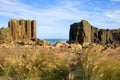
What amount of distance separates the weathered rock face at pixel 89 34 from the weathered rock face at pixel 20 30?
4487 millimetres

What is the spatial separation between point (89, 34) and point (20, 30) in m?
8.02

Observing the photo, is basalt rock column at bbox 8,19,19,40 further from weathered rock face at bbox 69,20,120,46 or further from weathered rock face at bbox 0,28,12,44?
weathered rock face at bbox 69,20,120,46

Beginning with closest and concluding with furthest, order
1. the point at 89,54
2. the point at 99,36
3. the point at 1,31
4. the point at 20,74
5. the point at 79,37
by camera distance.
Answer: the point at 89,54 → the point at 20,74 → the point at 1,31 → the point at 79,37 → the point at 99,36

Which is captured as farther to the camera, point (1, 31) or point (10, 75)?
point (1, 31)

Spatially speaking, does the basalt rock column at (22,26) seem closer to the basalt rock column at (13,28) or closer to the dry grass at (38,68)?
the basalt rock column at (13,28)

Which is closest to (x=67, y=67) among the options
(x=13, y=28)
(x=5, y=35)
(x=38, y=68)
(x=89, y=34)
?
(x=38, y=68)

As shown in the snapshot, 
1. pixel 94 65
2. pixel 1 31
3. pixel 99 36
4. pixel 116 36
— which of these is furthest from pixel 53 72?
pixel 116 36

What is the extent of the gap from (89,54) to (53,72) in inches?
43.8

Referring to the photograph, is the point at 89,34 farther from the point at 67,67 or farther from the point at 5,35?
the point at 67,67

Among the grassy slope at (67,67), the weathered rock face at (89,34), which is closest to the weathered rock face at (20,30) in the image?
the weathered rock face at (89,34)

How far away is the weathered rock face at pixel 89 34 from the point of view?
3581cm

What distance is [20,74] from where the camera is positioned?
31.2 ft

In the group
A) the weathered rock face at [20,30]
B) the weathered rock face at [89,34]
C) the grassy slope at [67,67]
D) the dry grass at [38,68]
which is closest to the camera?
the grassy slope at [67,67]

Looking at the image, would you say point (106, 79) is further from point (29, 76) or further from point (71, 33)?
point (71, 33)
